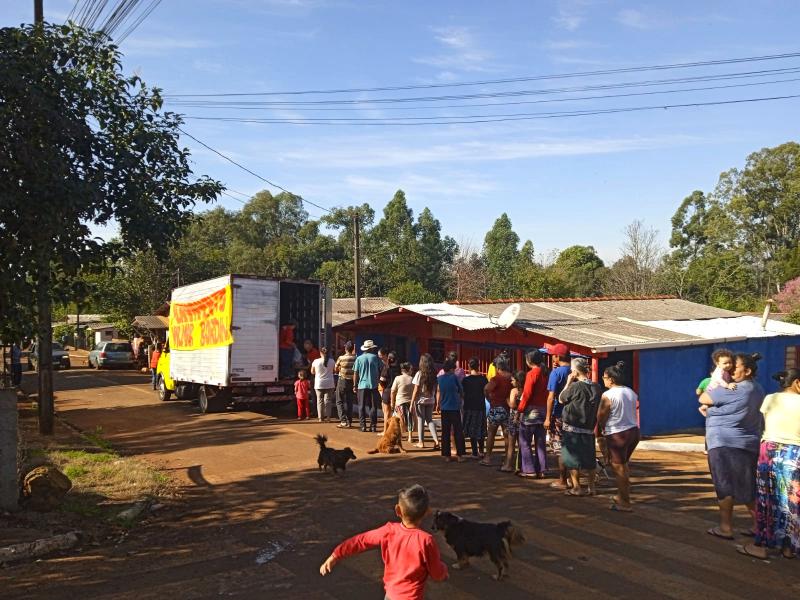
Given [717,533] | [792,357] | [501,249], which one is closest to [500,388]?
[717,533]

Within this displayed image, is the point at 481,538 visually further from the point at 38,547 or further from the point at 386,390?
the point at 386,390

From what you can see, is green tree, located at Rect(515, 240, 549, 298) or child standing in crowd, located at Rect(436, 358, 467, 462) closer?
child standing in crowd, located at Rect(436, 358, 467, 462)

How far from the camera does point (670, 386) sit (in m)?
14.7

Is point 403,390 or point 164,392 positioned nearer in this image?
point 403,390

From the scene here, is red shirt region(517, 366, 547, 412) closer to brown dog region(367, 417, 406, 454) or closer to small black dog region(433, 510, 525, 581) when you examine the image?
brown dog region(367, 417, 406, 454)

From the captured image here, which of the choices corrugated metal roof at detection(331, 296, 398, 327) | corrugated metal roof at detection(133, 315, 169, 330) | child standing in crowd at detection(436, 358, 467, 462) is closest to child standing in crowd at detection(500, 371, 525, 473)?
child standing in crowd at detection(436, 358, 467, 462)

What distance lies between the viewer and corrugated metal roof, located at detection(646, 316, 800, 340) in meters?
15.8

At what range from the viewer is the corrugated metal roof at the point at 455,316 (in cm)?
1522

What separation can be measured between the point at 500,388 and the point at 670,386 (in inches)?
251

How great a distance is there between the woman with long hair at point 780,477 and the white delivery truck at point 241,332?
11.7m

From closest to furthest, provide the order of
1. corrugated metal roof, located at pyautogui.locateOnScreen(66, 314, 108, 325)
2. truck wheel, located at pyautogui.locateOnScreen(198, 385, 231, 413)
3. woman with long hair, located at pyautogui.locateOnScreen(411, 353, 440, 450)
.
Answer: woman with long hair, located at pyautogui.locateOnScreen(411, 353, 440, 450) → truck wheel, located at pyautogui.locateOnScreen(198, 385, 231, 413) → corrugated metal roof, located at pyautogui.locateOnScreen(66, 314, 108, 325)

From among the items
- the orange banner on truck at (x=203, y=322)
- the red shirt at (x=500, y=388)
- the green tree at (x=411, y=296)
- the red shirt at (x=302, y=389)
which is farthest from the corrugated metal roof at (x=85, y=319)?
the red shirt at (x=500, y=388)

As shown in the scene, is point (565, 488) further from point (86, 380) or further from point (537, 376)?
point (86, 380)

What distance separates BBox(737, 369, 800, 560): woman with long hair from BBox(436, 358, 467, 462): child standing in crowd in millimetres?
4941
